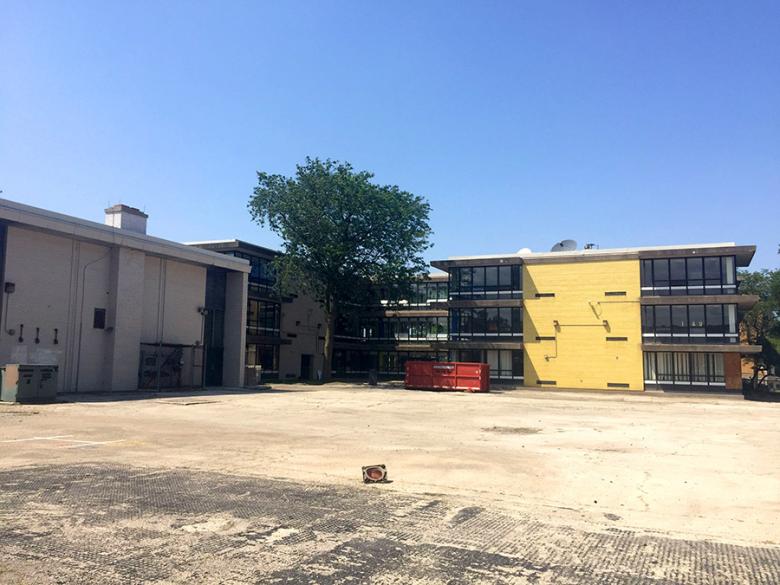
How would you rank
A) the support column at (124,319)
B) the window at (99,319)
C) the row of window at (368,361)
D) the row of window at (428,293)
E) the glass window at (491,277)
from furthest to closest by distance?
the row of window at (368,361) < the row of window at (428,293) < the glass window at (491,277) < the support column at (124,319) < the window at (99,319)

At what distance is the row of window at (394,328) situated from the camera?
56.9 m

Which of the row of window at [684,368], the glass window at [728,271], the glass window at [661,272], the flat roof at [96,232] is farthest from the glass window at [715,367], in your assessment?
the flat roof at [96,232]

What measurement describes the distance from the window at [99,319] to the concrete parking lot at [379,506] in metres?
14.1

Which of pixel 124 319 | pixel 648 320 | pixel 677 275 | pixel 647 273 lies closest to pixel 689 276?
pixel 677 275

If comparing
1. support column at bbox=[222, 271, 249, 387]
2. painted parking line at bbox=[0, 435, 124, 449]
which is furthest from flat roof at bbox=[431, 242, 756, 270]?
painted parking line at bbox=[0, 435, 124, 449]

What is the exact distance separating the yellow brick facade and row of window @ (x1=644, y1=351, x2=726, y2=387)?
925 mm

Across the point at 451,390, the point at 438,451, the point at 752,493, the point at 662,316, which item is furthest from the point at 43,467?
the point at 662,316

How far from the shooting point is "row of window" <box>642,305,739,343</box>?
41719 millimetres

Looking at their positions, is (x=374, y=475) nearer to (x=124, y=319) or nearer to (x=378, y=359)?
(x=124, y=319)

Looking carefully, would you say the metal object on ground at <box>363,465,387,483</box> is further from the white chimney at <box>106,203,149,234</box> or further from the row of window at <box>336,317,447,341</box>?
the row of window at <box>336,317,447,341</box>

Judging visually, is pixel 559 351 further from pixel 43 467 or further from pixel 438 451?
pixel 43 467

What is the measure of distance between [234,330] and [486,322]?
21.1 m

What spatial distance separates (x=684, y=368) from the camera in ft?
141

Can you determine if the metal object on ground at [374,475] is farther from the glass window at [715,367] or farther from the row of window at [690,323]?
the glass window at [715,367]
